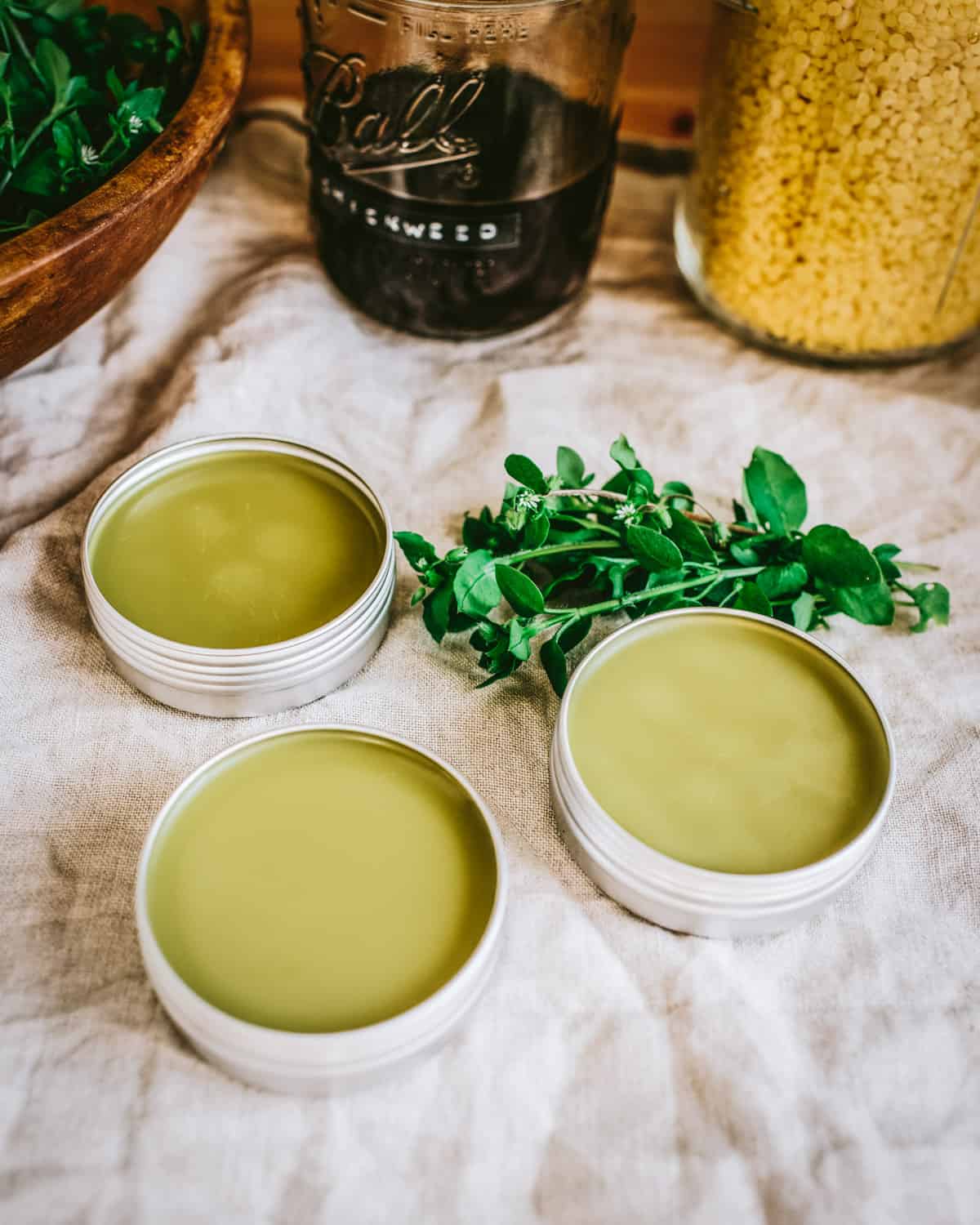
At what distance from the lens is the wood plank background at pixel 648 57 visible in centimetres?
96

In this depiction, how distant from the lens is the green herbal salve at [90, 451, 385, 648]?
0.57 m

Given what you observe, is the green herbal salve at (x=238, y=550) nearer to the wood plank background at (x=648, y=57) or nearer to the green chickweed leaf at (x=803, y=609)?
the green chickweed leaf at (x=803, y=609)

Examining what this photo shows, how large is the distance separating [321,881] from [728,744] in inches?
7.9

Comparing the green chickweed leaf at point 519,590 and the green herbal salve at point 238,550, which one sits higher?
the green chickweed leaf at point 519,590

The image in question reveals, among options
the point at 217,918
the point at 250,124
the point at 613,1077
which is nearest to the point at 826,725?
the point at 613,1077

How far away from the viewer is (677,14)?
3.17ft

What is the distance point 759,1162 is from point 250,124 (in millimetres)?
848

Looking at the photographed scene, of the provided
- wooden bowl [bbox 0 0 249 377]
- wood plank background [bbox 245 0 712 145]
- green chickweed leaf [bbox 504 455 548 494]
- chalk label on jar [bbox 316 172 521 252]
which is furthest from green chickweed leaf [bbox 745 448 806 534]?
wood plank background [bbox 245 0 712 145]

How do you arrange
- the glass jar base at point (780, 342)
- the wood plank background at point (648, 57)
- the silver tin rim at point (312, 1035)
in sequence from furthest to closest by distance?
the wood plank background at point (648, 57) < the glass jar base at point (780, 342) < the silver tin rim at point (312, 1035)

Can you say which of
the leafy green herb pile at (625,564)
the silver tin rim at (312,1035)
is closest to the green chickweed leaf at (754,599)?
the leafy green herb pile at (625,564)

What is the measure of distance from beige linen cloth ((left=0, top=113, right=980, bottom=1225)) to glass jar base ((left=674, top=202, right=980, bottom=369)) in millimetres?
13

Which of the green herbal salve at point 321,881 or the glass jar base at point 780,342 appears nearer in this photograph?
the green herbal salve at point 321,881

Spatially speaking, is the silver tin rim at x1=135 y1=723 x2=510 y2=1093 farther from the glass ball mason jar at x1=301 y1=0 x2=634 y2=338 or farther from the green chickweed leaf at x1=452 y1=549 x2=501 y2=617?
the glass ball mason jar at x1=301 y1=0 x2=634 y2=338

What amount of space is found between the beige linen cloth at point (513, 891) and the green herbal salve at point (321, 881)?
0.04 m
